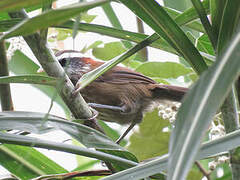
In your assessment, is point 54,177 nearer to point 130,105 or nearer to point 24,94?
point 130,105

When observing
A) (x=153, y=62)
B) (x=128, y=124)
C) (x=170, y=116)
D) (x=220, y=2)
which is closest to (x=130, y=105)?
(x=128, y=124)

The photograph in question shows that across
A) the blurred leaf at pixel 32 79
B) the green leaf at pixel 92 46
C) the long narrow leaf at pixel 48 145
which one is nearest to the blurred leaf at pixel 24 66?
the green leaf at pixel 92 46

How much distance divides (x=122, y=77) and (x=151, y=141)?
87 cm

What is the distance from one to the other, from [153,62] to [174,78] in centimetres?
19

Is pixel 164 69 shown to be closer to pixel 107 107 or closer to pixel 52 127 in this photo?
pixel 107 107

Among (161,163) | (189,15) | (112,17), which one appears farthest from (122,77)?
(161,163)

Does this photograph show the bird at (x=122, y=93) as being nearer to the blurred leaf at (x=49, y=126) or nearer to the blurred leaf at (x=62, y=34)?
the blurred leaf at (x=62, y=34)

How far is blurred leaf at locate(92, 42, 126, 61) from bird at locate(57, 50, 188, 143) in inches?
16.5

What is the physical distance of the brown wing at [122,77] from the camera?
2.82 m

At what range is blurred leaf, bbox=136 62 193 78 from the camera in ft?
6.86

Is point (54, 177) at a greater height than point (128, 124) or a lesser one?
greater

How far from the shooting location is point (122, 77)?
2844mm

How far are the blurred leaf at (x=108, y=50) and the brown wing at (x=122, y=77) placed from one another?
1.60 ft

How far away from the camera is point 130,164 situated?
1234 mm
